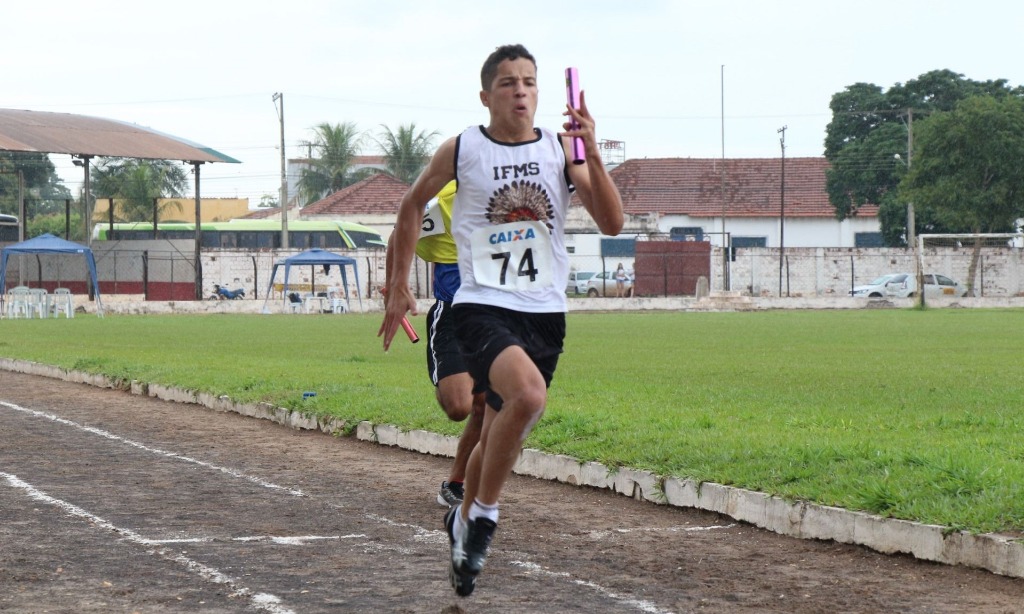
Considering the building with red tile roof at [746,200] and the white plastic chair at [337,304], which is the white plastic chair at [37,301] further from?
the building with red tile roof at [746,200]

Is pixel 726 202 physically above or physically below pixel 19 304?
above

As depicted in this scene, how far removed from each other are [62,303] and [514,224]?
46.5m

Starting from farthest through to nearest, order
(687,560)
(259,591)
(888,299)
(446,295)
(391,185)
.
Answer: (391,185), (888,299), (446,295), (687,560), (259,591)

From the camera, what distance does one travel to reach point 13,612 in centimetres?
497

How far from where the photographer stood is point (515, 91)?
5.44m

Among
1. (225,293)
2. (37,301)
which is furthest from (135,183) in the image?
(37,301)

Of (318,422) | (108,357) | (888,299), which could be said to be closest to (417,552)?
(318,422)

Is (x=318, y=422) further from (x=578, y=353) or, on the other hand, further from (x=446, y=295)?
(x=578, y=353)

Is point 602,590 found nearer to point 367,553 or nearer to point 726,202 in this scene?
point 367,553

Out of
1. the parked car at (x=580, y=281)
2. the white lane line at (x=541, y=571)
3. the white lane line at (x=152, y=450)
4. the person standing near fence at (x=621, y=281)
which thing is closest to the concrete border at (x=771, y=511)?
the white lane line at (x=541, y=571)

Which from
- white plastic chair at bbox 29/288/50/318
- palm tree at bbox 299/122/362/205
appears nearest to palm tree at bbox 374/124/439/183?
palm tree at bbox 299/122/362/205

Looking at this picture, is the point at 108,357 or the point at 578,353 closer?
the point at 108,357

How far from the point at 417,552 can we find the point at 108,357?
1491cm

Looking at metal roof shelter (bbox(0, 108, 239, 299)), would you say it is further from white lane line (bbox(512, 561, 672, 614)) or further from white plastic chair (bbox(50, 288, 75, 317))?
white lane line (bbox(512, 561, 672, 614))
